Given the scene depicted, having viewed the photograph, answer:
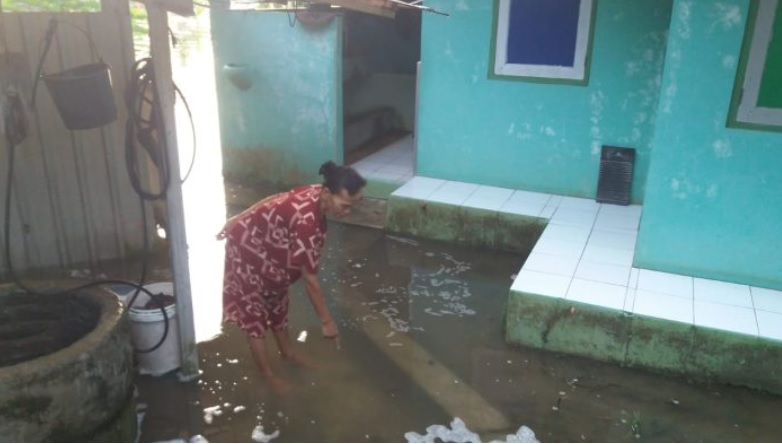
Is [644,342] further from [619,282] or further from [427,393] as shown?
[427,393]

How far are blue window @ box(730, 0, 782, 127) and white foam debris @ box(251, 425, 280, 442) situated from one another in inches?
155

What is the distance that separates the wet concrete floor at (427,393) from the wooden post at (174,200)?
0.88ft

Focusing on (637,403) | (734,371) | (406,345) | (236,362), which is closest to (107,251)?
(236,362)

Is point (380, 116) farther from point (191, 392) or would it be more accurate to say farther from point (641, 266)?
point (191, 392)

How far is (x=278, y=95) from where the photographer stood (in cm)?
790

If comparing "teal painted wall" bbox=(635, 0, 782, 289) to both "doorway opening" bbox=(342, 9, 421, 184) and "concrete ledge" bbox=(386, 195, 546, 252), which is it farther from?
"doorway opening" bbox=(342, 9, 421, 184)

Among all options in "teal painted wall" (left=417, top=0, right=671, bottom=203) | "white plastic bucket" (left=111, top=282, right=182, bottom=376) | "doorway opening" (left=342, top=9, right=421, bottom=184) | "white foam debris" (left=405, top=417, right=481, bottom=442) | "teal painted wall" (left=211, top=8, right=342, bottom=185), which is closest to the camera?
"white foam debris" (left=405, top=417, right=481, bottom=442)

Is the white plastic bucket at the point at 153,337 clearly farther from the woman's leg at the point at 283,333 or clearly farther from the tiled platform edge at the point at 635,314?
the tiled platform edge at the point at 635,314

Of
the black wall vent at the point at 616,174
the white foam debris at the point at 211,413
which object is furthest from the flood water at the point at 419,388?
the black wall vent at the point at 616,174

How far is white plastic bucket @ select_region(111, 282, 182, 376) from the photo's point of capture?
386cm

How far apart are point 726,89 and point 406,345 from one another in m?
3.05

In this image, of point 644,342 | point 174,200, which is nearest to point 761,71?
point 644,342

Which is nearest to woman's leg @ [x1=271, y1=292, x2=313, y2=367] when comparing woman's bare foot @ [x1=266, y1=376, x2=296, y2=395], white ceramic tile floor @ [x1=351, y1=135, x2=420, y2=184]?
woman's bare foot @ [x1=266, y1=376, x2=296, y2=395]

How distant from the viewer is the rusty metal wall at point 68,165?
4.86 metres
